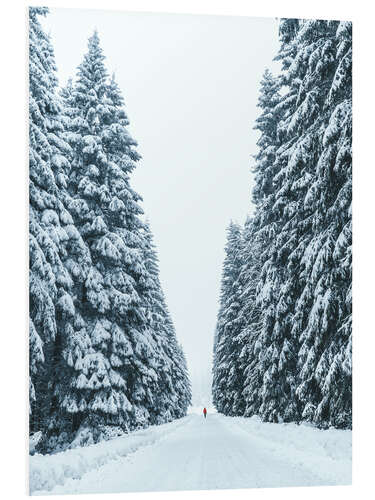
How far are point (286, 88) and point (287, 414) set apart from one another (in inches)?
436

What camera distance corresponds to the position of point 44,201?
14.8m

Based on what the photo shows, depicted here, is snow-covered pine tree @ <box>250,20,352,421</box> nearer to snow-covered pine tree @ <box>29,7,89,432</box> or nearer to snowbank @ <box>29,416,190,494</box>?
snowbank @ <box>29,416,190,494</box>

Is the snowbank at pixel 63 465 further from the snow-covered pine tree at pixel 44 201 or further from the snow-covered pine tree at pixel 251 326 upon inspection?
the snow-covered pine tree at pixel 251 326

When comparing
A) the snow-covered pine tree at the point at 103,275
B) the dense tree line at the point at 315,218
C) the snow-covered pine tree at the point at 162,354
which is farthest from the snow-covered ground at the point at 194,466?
the snow-covered pine tree at the point at 162,354

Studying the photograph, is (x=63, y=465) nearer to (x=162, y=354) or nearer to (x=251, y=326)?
(x=251, y=326)

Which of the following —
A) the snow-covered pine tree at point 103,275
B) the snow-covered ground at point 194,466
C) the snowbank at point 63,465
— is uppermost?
the snow-covered pine tree at point 103,275

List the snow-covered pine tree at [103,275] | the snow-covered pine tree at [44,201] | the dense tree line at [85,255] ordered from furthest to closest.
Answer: the snow-covered pine tree at [103,275]
the dense tree line at [85,255]
the snow-covered pine tree at [44,201]

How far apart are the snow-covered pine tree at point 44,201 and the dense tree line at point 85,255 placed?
0.03m

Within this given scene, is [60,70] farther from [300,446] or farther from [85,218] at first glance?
[300,446]

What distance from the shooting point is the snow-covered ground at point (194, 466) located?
41.8 ft

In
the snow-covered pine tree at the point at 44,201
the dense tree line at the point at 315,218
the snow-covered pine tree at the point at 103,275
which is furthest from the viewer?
the snow-covered pine tree at the point at 103,275

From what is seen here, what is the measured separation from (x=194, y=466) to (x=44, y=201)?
284 inches
